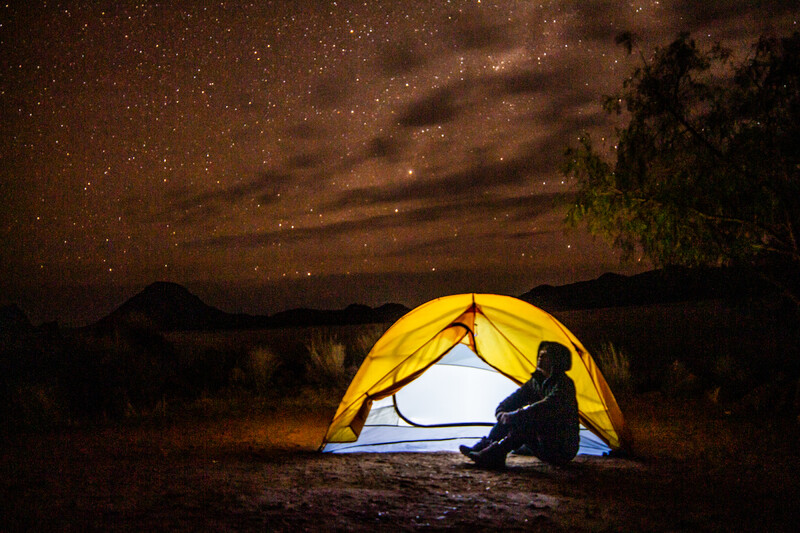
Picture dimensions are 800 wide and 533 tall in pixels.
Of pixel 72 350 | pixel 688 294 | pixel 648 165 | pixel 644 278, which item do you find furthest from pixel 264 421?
pixel 644 278

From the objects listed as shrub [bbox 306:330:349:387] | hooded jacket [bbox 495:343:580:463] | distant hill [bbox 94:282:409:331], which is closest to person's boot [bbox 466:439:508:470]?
hooded jacket [bbox 495:343:580:463]

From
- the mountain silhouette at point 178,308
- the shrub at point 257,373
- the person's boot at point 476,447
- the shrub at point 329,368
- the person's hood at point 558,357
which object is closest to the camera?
the person's boot at point 476,447

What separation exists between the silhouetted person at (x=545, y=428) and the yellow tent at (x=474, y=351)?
0.83 meters

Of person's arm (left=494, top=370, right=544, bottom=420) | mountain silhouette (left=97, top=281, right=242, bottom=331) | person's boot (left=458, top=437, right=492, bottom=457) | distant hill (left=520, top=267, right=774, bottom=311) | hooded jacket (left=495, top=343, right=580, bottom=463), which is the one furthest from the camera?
mountain silhouette (left=97, top=281, right=242, bottom=331)

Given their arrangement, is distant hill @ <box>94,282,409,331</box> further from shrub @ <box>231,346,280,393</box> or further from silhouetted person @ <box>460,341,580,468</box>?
silhouetted person @ <box>460,341,580,468</box>

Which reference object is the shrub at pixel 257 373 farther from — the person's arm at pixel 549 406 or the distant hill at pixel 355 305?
the distant hill at pixel 355 305

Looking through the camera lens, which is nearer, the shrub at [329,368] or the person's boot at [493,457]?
the person's boot at [493,457]

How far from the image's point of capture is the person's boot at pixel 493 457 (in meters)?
7.02

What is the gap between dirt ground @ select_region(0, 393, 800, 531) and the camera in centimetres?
502

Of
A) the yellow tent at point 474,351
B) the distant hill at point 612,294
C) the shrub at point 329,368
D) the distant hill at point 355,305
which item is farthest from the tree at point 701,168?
the distant hill at point 355,305

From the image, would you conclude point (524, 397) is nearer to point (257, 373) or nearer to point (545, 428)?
point (545, 428)

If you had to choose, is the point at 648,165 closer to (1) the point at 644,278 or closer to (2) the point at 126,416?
(2) the point at 126,416

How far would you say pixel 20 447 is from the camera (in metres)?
8.59

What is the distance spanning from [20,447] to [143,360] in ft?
33.1
